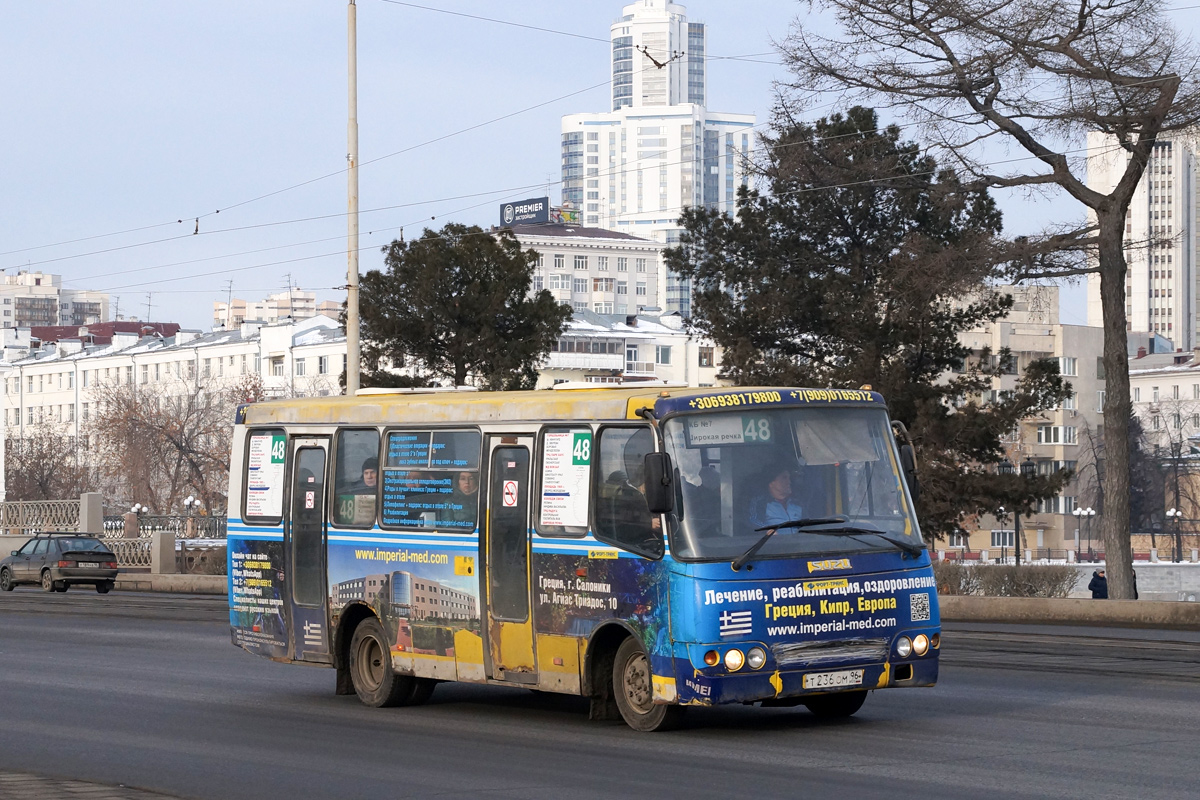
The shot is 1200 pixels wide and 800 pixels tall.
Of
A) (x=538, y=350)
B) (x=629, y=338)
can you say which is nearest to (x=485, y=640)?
(x=538, y=350)

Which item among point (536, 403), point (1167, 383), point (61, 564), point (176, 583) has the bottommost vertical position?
point (176, 583)

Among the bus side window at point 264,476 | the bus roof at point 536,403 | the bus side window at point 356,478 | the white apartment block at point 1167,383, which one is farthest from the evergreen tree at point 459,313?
the white apartment block at point 1167,383

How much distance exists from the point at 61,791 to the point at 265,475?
19.8 ft

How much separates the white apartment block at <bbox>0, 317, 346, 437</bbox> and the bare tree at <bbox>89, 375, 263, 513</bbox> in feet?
30.2

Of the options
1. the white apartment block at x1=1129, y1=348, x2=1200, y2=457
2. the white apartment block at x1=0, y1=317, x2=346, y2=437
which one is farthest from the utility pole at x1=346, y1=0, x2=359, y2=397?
the white apartment block at x1=1129, y1=348, x2=1200, y2=457

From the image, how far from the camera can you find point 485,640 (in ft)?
43.0

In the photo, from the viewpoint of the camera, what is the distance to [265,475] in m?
15.6

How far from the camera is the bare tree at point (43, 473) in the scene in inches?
3922

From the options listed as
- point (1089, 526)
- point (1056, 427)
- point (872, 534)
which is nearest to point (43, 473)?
point (1089, 526)

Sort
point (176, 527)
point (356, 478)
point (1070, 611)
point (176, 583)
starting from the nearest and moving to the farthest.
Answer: point (356, 478), point (1070, 611), point (176, 583), point (176, 527)

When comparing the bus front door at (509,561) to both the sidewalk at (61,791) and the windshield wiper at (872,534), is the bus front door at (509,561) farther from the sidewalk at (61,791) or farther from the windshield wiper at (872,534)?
the sidewalk at (61,791)

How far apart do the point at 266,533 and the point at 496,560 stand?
324cm

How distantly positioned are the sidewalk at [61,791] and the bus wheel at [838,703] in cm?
489

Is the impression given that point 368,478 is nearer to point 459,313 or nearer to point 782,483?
point 782,483
